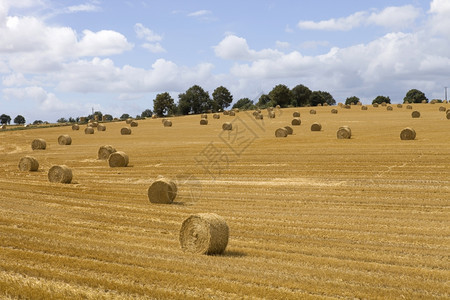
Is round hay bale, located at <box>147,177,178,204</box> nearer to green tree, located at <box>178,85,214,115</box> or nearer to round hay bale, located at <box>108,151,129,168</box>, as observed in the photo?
round hay bale, located at <box>108,151,129,168</box>

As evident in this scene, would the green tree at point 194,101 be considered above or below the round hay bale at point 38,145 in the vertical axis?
above

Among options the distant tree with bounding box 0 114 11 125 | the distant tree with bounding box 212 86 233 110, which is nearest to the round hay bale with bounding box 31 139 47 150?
the distant tree with bounding box 212 86 233 110

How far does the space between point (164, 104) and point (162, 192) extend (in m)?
93.6

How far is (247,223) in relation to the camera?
1900cm

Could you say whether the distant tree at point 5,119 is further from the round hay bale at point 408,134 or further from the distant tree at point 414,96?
the round hay bale at point 408,134

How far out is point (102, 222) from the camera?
60.9 ft

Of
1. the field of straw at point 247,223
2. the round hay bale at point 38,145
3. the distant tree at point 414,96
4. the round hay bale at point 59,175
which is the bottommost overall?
the field of straw at point 247,223

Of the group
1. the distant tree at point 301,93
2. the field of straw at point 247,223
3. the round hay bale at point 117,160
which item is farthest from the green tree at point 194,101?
the round hay bale at point 117,160

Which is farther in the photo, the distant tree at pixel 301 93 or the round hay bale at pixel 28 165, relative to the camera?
the distant tree at pixel 301 93

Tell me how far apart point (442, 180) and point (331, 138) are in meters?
16.6

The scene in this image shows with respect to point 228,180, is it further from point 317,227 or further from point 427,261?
point 427,261

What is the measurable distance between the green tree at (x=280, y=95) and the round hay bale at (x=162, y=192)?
295 ft

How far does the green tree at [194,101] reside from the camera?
372ft

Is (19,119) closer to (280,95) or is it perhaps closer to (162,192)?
(280,95)
